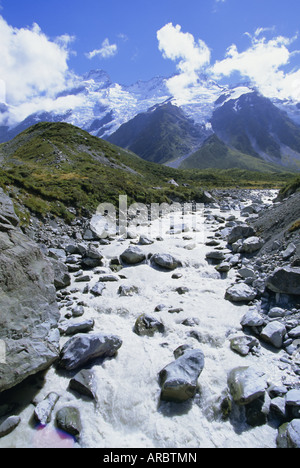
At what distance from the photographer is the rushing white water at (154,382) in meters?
6.99

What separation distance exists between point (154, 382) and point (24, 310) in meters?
5.18

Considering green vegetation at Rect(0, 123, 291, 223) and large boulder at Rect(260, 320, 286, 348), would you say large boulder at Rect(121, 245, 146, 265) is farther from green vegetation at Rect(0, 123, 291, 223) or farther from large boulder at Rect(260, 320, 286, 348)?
large boulder at Rect(260, 320, 286, 348)

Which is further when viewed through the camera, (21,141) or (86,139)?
(21,141)

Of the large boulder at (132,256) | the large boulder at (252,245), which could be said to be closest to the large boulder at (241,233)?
the large boulder at (252,245)

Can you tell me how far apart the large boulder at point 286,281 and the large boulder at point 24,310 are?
995cm

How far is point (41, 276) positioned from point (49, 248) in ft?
27.8

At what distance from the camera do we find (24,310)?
937 cm

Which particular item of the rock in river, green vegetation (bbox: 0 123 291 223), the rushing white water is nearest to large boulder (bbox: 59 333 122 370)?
the rushing white water

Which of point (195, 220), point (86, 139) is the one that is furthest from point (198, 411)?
point (86, 139)

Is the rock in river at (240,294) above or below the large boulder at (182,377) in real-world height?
above

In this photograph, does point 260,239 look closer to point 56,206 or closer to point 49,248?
point 49,248

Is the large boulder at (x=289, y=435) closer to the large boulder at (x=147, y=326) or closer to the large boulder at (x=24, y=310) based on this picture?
the large boulder at (x=147, y=326)

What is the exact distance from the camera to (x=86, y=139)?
6806cm
